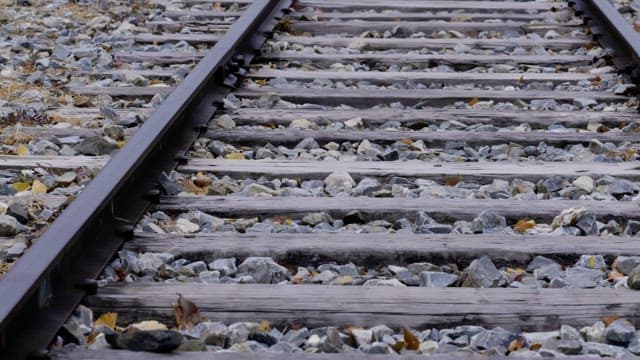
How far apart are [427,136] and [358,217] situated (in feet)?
3.47

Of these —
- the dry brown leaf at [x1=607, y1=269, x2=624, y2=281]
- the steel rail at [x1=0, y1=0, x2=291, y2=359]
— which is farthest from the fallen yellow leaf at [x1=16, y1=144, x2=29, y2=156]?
the dry brown leaf at [x1=607, y1=269, x2=624, y2=281]

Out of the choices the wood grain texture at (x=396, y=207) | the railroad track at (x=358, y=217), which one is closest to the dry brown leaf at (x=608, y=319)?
the railroad track at (x=358, y=217)

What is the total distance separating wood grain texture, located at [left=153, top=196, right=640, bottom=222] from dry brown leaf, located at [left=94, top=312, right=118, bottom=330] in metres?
0.85

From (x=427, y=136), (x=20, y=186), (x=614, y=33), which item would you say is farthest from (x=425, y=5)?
(x=20, y=186)

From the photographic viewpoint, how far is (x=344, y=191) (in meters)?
3.91

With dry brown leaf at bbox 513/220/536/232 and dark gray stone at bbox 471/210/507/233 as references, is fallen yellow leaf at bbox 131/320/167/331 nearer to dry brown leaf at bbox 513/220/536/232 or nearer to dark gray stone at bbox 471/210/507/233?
dark gray stone at bbox 471/210/507/233

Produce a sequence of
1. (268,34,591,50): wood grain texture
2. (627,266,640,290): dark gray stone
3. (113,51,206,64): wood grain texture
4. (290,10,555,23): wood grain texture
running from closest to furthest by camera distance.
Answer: (627,266,640,290): dark gray stone
(113,51,206,64): wood grain texture
(268,34,591,50): wood grain texture
(290,10,555,23): wood grain texture

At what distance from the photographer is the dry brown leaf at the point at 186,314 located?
9.26ft

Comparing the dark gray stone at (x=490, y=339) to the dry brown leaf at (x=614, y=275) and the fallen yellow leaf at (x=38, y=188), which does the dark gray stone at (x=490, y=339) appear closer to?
the dry brown leaf at (x=614, y=275)

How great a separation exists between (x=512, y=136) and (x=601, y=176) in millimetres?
603

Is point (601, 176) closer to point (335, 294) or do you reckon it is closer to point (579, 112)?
point (579, 112)

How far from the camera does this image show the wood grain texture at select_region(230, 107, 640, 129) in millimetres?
4863

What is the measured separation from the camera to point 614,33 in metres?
6.03

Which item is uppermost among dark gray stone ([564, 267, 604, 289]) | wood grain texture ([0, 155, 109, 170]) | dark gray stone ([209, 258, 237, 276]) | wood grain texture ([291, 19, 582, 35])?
wood grain texture ([291, 19, 582, 35])
